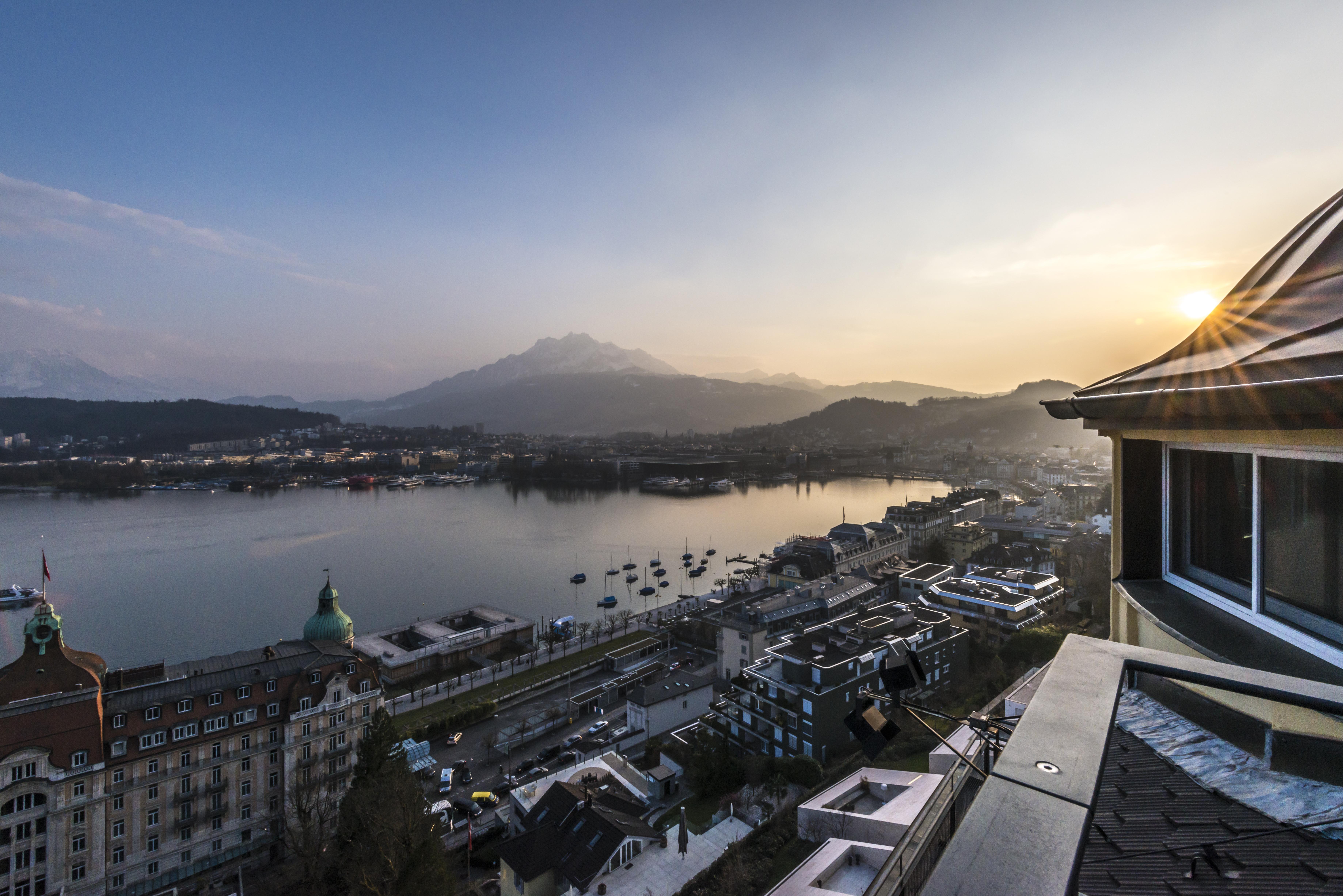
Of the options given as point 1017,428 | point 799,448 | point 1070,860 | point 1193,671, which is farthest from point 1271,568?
point 1017,428

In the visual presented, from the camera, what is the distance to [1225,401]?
1.78 ft

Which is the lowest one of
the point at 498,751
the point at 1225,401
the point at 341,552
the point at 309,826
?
the point at 498,751

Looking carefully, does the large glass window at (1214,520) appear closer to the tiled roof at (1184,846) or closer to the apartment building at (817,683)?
the tiled roof at (1184,846)

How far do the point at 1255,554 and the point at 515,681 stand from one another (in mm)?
6525

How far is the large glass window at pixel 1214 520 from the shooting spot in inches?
26.3

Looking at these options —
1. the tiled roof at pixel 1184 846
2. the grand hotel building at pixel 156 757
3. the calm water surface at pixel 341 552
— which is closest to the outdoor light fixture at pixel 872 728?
the tiled roof at pixel 1184 846

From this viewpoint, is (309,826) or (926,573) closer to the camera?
(309,826)

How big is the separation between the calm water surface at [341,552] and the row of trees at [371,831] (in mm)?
5135

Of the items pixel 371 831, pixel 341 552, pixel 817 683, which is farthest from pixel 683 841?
pixel 341 552

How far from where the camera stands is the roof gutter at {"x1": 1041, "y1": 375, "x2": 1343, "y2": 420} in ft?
1.47

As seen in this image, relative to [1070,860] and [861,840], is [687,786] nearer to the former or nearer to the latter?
[861,840]

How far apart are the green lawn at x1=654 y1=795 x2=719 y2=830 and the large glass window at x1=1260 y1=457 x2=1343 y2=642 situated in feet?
11.4

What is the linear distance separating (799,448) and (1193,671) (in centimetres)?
3857

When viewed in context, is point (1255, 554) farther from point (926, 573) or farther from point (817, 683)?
point (926, 573)
